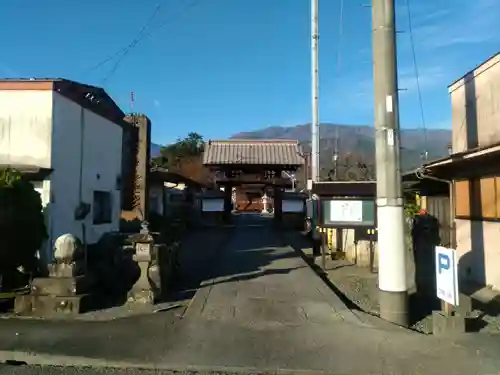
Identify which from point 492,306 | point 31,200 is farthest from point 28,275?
point 492,306

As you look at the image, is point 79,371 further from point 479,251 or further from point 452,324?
point 479,251

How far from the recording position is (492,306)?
29.8ft

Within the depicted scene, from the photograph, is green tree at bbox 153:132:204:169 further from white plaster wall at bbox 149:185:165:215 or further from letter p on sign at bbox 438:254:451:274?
letter p on sign at bbox 438:254:451:274

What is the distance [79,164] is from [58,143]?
1325 mm

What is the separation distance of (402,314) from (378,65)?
4.11 m

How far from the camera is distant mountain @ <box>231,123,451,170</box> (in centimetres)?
1694

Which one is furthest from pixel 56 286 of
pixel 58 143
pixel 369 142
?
pixel 369 142

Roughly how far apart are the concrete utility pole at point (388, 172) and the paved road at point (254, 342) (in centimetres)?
80

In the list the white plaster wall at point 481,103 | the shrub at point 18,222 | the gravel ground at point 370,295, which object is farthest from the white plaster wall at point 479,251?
the shrub at point 18,222

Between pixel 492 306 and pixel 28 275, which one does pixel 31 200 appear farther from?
pixel 492 306

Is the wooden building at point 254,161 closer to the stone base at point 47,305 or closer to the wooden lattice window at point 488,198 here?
the wooden lattice window at point 488,198

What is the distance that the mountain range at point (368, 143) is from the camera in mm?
16888

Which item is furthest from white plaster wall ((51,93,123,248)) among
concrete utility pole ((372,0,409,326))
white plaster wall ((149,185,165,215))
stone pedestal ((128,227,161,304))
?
white plaster wall ((149,185,165,215))

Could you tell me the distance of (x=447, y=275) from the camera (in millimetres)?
7363
